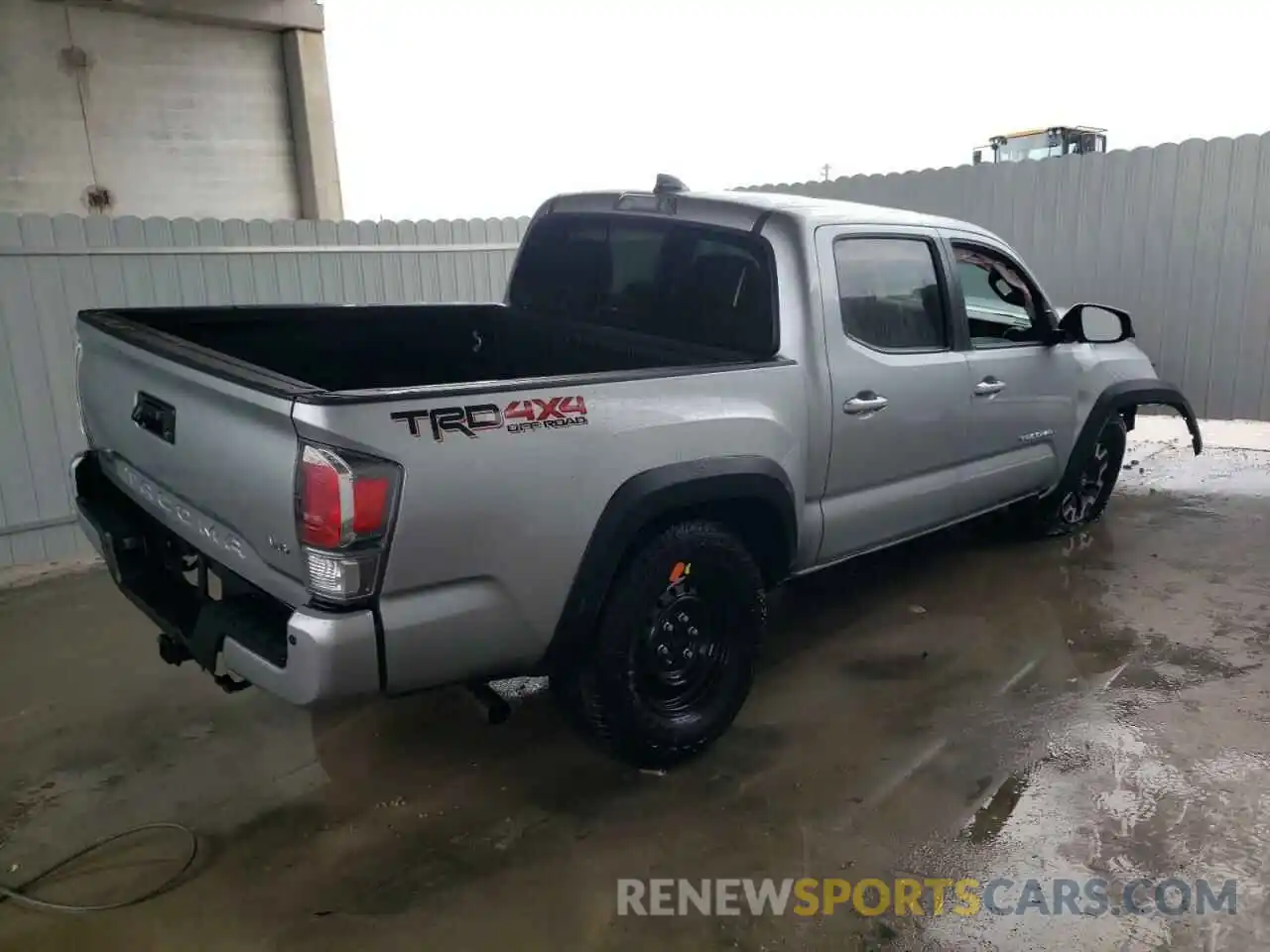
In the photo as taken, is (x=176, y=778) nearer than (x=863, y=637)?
Yes

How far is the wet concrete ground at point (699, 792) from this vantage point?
234 cm

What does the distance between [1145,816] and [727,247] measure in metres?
2.35

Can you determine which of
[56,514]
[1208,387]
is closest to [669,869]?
[56,514]

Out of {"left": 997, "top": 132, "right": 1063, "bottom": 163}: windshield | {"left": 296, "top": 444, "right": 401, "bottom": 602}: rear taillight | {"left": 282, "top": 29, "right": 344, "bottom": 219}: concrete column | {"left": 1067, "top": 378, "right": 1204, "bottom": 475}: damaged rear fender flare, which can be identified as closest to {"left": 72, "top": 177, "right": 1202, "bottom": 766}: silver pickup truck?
{"left": 296, "top": 444, "right": 401, "bottom": 602}: rear taillight

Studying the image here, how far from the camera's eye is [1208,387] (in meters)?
7.03

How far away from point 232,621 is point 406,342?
71.1 inches

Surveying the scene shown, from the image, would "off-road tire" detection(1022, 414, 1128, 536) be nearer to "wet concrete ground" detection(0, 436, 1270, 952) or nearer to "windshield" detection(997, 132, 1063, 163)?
"wet concrete ground" detection(0, 436, 1270, 952)

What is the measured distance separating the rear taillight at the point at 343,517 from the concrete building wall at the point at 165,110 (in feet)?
28.9

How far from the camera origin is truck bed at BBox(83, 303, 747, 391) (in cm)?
337

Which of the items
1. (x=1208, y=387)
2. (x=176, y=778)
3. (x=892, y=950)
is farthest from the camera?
(x=1208, y=387)

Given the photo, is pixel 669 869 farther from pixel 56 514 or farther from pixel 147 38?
pixel 147 38

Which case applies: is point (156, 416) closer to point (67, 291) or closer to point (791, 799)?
point (791, 799)

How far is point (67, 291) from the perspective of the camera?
17.5 feet

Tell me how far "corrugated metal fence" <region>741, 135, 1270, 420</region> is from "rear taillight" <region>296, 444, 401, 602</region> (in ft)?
23.0
